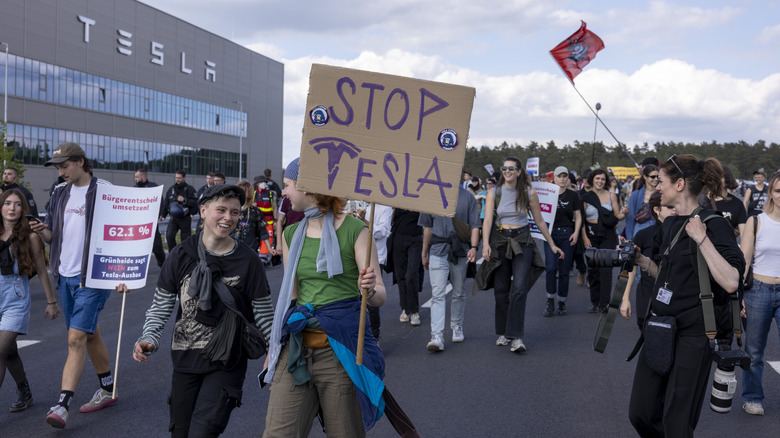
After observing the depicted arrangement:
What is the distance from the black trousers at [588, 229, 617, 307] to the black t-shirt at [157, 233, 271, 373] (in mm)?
6540

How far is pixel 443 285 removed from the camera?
26.0ft

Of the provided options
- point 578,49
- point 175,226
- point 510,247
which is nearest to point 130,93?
point 175,226

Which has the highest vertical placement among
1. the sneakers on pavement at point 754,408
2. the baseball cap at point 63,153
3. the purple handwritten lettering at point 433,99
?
the purple handwritten lettering at point 433,99

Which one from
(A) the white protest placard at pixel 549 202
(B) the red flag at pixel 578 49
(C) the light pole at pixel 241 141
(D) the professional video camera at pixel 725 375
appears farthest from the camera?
(C) the light pole at pixel 241 141

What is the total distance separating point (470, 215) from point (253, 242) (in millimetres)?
4971

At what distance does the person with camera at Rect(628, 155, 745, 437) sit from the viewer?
11.9ft

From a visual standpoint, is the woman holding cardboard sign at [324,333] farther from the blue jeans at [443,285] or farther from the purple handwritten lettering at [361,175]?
the blue jeans at [443,285]

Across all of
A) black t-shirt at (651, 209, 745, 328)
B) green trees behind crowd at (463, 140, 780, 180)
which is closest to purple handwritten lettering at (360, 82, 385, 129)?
black t-shirt at (651, 209, 745, 328)

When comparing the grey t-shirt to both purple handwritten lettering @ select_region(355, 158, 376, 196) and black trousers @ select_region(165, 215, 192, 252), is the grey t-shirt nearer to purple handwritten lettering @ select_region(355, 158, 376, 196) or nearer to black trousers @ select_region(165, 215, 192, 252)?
purple handwritten lettering @ select_region(355, 158, 376, 196)

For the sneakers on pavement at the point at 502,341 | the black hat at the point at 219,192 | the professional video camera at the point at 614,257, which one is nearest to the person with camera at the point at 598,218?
the sneakers on pavement at the point at 502,341

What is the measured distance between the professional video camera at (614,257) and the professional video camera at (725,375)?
66cm

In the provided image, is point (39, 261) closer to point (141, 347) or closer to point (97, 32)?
point (141, 347)

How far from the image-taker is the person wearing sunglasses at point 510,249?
7.66m

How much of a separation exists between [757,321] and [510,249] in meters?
2.71
